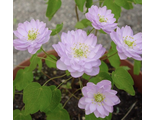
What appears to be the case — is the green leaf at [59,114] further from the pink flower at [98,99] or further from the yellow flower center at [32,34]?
the yellow flower center at [32,34]

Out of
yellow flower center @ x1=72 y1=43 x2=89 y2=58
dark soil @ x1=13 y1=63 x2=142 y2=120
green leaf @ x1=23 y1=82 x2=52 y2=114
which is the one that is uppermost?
yellow flower center @ x1=72 y1=43 x2=89 y2=58

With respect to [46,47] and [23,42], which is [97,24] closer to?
[23,42]

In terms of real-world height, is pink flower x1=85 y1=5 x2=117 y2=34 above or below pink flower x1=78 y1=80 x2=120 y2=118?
above

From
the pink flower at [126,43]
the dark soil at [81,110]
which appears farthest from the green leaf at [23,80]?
the pink flower at [126,43]

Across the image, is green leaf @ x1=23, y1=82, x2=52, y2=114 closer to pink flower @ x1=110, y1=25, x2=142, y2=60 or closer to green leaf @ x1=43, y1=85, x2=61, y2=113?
green leaf @ x1=43, y1=85, x2=61, y2=113

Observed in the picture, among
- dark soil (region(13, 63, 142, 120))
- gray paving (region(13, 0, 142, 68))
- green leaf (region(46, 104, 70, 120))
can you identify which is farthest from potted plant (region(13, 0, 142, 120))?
gray paving (region(13, 0, 142, 68))
